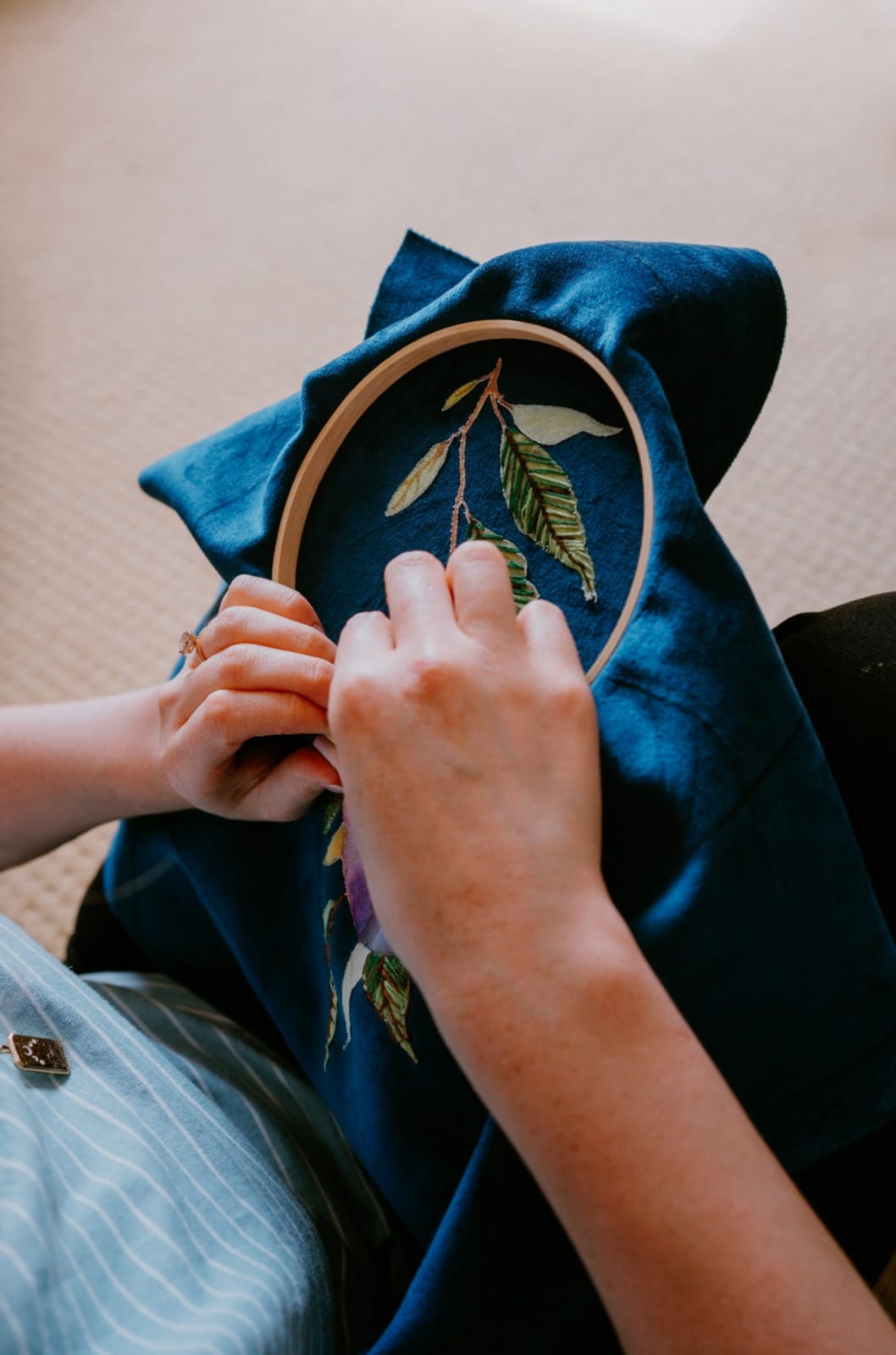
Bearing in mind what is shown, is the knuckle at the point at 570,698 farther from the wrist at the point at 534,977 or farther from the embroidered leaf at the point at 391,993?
the embroidered leaf at the point at 391,993

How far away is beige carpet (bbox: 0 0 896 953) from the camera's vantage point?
3.61 ft

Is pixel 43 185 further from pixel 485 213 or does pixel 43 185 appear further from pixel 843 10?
pixel 843 10

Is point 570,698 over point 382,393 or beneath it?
beneath

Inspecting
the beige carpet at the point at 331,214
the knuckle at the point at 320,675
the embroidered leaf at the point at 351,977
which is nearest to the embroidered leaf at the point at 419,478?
the knuckle at the point at 320,675

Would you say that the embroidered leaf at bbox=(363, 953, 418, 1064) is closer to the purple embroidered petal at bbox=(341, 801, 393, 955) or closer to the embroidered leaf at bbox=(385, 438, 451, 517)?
the purple embroidered petal at bbox=(341, 801, 393, 955)

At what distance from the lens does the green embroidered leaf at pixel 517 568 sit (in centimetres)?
46

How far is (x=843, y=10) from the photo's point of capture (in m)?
1.49

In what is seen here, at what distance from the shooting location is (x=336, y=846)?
497 millimetres

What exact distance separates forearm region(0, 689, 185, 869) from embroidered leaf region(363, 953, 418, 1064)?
157 mm

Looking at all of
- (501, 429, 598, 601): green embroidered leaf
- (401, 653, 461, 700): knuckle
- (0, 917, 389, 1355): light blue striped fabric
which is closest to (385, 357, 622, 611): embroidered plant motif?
(501, 429, 598, 601): green embroidered leaf

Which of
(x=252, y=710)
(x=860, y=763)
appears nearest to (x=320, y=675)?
(x=252, y=710)

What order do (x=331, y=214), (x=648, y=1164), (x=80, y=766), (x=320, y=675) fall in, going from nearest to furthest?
1. (x=648, y=1164)
2. (x=320, y=675)
3. (x=80, y=766)
4. (x=331, y=214)

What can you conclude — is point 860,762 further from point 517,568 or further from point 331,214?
point 331,214

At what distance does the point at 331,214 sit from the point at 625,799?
1.27 meters
